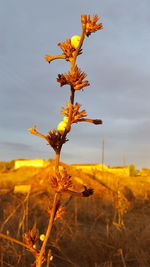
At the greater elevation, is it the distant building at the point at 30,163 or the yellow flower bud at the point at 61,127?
the distant building at the point at 30,163

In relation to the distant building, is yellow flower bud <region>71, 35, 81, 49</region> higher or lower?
lower

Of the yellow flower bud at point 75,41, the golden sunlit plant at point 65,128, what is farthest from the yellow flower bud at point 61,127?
the yellow flower bud at point 75,41

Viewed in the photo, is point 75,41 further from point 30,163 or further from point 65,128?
point 30,163

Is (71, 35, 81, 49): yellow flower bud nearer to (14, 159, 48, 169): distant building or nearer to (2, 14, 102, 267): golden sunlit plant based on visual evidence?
(2, 14, 102, 267): golden sunlit plant

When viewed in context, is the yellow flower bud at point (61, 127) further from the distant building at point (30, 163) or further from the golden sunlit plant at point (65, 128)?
the distant building at point (30, 163)

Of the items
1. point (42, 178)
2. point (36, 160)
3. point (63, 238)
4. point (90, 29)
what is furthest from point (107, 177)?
point (36, 160)

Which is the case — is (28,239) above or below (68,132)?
below

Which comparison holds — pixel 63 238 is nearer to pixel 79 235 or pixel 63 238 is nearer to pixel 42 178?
pixel 79 235

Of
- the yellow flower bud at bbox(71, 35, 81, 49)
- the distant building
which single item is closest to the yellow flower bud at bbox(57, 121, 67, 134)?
the yellow flower bud at bbox(71, 35, 81, 49)
